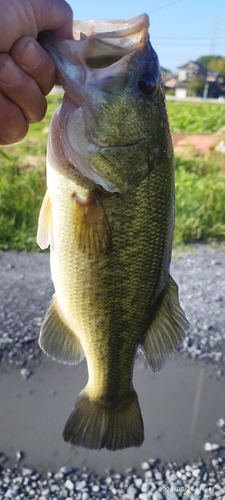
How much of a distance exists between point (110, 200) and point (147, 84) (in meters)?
0.38

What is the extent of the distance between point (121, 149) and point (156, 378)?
3.00m

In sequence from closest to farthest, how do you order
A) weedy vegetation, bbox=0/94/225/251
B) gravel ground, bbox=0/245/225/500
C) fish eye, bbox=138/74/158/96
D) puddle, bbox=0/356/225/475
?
1. fish eye, bbox=138/74/158/96
2. gravel ground, bbox=0/245/225/500
3. puddle, bbox=0/356/225/475
4. weedy vegetation, bbox=0/94/225/251

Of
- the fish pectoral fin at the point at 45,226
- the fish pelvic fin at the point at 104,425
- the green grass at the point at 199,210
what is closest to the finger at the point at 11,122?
the fish pectoral fin at the point at 45,226

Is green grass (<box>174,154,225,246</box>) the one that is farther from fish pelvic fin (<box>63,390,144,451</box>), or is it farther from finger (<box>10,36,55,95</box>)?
finger (<box>10,36,55,95</box>)

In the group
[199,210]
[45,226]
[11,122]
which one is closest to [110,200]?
[45,226]

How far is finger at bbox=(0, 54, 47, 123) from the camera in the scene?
58.1 inches

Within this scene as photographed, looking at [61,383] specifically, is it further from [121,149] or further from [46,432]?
[121,149]

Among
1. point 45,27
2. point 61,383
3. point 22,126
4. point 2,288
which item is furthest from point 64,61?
point 2,288

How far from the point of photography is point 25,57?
1434 mm

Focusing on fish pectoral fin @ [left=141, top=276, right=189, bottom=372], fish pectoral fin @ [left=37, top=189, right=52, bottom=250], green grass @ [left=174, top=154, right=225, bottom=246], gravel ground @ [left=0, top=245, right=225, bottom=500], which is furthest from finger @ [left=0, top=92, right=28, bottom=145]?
green grass @ [left=174, top=154, right=225, bottom=246]

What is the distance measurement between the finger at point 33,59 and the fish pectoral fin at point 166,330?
0.85 meters

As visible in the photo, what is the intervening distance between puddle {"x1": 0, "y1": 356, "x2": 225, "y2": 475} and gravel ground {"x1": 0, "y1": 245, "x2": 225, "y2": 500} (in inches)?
3.4

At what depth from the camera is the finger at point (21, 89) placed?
147 cm

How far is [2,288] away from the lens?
215 inches
